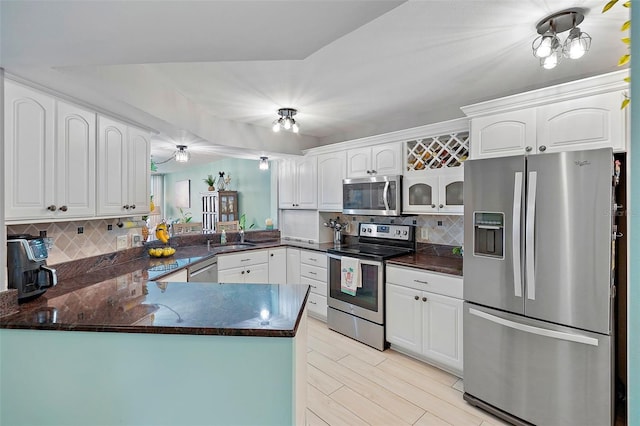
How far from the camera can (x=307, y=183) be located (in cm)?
410

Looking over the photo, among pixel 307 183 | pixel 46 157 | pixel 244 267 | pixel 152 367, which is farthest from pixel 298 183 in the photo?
pixel 152 367

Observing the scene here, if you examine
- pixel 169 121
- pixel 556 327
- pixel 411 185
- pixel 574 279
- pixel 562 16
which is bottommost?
pixel 556 327

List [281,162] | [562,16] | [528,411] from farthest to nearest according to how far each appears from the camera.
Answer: [281,162] → [528,411] → [562,16]

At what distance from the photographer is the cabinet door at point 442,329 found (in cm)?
242

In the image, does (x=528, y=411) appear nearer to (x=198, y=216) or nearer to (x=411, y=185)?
(x=411, y=185)

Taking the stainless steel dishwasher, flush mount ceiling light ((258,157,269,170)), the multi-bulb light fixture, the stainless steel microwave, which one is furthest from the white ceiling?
the stainless steel dishwasher

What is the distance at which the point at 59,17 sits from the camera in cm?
102

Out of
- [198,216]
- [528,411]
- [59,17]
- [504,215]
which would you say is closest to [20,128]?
[59,17]

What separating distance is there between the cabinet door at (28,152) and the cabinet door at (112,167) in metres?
0.37

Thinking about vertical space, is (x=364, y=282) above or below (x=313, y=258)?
below

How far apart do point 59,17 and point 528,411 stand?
308 cm

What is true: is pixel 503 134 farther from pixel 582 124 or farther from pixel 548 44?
pixel 548 44

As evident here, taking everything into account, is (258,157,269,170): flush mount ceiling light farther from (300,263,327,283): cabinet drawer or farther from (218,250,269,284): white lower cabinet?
(300,263,327,283): cabinet drawer

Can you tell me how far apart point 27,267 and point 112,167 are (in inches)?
36.5
